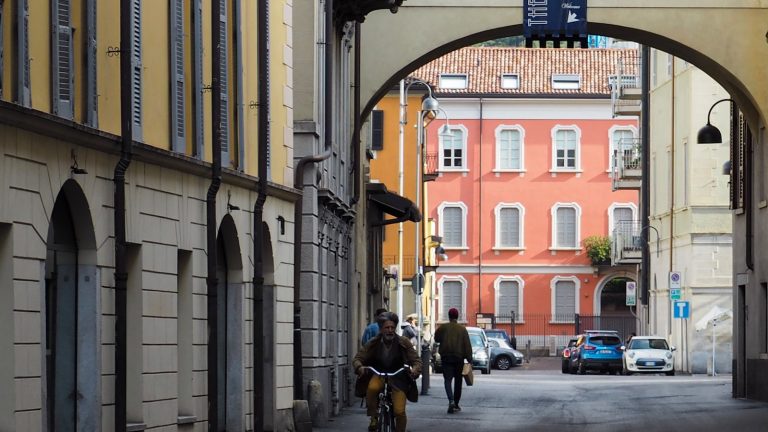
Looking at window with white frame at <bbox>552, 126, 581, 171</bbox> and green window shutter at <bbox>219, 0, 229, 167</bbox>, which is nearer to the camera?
green window shutter at <bbox>219, 0, 229, 167</bbox>

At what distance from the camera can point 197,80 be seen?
1988 centimetres

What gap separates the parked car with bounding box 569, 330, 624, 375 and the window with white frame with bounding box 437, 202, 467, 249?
104ft

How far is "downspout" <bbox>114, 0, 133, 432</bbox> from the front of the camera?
16.2 m

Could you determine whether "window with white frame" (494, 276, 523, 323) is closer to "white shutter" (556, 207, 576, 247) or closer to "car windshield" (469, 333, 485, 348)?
"white shutter" (556, 207, 576, 247)

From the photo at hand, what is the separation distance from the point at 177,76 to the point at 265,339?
535 centimetres

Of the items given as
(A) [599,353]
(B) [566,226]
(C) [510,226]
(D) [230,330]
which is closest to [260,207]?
(D) [230,330]

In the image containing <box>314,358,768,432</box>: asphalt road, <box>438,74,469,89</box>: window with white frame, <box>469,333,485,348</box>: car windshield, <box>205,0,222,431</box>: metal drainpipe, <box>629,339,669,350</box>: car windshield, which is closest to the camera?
<box>205,0,222,431</box>: metal drainpipe

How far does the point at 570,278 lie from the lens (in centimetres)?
9431

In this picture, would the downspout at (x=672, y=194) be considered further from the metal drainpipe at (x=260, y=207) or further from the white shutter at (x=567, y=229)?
the metal drainpipe at (x=260, y=207)

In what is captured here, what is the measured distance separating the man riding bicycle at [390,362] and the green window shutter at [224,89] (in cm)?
301

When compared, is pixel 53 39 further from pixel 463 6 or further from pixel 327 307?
pixel 463 6

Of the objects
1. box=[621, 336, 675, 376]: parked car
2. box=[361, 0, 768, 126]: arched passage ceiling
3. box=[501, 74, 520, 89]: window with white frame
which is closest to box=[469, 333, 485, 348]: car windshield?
box=[621, 336, 675, 376]: parked car

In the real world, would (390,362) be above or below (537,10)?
below

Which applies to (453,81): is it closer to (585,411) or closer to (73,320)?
(585,411)
